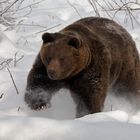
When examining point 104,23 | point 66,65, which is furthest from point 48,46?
point 104,23

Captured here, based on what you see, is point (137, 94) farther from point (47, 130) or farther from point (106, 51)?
point (47, 130)

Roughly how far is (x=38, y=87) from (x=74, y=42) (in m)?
0.69

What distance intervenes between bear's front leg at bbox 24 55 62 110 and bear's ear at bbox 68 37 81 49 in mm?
416

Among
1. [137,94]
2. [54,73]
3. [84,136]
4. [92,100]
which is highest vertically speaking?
[84,136]

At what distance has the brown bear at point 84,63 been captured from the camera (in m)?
4.40

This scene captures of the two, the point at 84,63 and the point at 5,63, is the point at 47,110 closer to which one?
the point at 84,63

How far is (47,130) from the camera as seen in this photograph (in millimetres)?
2414

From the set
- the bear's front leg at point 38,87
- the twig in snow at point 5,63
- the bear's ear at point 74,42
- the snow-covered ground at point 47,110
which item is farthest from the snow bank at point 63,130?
the twig in snow at point 5,63

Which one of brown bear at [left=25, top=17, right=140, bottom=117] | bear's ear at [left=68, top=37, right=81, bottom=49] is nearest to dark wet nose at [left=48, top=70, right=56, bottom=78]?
brown bear at [left=25, top=17, right=140, bottom=117]

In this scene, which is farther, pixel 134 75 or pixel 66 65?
pixel 134 75

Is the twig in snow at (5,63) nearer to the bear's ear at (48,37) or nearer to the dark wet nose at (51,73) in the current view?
the bear's ear at (48,37)

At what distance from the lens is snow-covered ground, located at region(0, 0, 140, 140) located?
2406mm

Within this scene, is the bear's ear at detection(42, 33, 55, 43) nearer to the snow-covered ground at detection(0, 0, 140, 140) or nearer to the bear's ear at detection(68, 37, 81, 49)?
the bear's ear at detection(68, 37, 81, 49)

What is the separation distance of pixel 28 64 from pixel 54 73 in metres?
2.36
